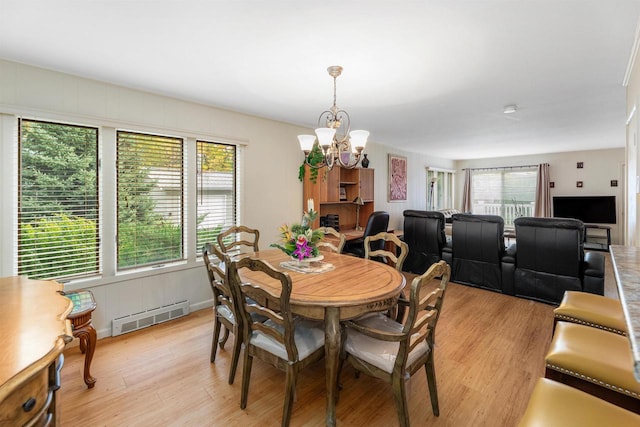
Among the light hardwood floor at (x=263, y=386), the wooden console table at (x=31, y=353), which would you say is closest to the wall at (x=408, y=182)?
the light hardwood floor at (x=263, y=386)

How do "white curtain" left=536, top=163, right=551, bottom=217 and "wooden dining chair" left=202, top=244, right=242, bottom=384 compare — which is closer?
"wooden dining chair" left=202, top=244, right=242, bottom=384

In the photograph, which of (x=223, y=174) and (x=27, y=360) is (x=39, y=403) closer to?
(x=27, y=360)

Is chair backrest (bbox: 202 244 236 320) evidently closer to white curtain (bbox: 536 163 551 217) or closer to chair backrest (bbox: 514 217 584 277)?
chair backrest (bbox: 514 217 584 277)

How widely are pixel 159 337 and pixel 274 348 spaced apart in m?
1.66

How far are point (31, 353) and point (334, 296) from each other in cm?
131

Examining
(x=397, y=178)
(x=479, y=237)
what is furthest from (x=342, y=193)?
(x=479, y=237)

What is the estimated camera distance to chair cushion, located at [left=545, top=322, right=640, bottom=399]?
4.09 ft

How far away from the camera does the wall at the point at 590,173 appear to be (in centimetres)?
664

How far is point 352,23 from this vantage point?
180cm

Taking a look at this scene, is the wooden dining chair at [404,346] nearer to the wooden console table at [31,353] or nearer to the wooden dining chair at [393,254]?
the wooden dining chair at [393,254]

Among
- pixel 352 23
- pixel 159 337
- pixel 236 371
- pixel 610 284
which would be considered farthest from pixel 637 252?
pixel 610 284

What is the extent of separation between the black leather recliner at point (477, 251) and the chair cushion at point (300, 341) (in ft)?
10.5

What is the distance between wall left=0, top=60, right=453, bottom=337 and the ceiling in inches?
6.4

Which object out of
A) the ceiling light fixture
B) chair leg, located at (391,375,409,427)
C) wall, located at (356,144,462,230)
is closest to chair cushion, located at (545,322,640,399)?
chair leg, located at (391,375,409,427)
